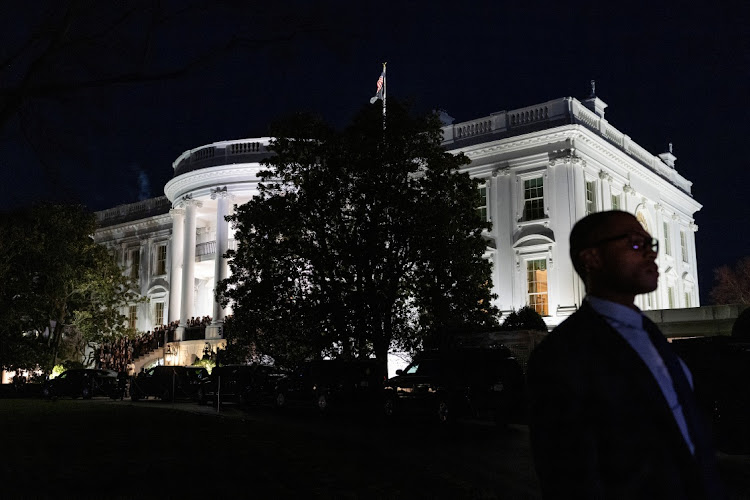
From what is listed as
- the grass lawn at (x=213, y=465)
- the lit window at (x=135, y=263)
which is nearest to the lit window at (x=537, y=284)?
the grass lawn at (x=213, y=465)

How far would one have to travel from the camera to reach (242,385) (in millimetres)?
28109

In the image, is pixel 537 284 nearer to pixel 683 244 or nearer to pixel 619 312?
pixel 683 244

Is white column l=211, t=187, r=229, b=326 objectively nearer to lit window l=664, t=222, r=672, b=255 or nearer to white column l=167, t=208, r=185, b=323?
white column l=167, t=208, r=185, b=323

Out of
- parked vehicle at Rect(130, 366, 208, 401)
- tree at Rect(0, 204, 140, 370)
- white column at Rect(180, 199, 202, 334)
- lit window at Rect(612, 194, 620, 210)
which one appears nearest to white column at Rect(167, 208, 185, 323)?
white column at Rect(180, 199, 202, 334)

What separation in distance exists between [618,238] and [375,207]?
2212cm

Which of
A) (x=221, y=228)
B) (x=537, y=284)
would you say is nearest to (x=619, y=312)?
(x=537, y=284)

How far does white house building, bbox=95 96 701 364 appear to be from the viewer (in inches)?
1433

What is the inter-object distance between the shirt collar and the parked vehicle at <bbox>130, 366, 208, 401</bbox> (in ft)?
99.1

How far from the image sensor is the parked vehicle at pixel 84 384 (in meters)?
33.8

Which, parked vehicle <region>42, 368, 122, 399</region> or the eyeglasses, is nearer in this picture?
the eyeglasses

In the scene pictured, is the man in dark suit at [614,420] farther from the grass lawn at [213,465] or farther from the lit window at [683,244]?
the lit window at [683,244]

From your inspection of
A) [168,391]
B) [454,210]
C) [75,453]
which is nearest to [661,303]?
Result: [454,210]

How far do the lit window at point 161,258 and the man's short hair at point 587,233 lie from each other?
5569 centimetres

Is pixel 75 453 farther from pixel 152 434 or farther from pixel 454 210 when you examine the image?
pixel 454 210
